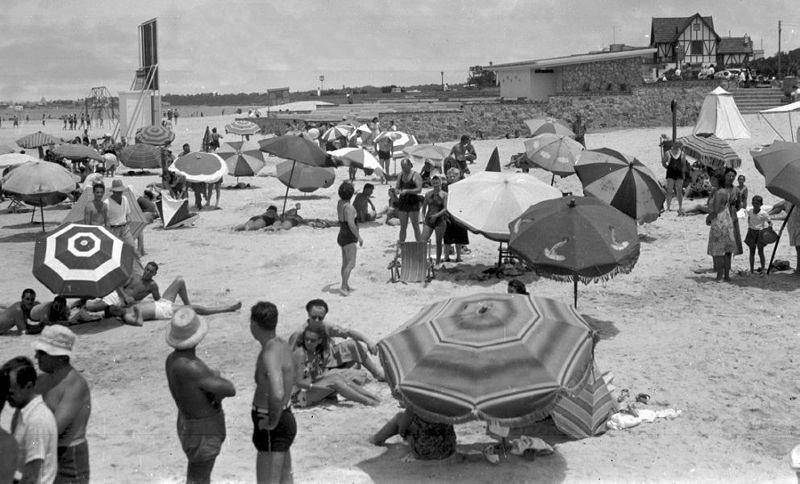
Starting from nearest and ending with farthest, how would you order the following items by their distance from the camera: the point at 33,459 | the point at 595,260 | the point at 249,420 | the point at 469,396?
the point at 33,459 → the point at 469,396 → the point at 249,420 → the point at 595,260

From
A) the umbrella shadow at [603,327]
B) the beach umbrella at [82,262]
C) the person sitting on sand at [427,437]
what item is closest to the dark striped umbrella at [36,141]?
the beach umbrella at [82,262]

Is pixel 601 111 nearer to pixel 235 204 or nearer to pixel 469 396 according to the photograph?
pixel 235 204

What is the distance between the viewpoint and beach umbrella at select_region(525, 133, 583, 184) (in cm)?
1747

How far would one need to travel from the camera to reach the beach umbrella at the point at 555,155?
17.5 metres

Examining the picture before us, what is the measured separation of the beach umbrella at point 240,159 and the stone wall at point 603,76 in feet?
66.7

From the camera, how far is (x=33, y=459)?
14.1 feet

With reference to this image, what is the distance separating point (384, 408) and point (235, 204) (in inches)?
519

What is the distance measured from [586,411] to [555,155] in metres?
11.3

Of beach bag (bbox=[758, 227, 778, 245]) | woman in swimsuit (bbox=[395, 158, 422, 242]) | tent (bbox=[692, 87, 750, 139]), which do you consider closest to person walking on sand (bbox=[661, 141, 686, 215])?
beach bag (bbox=[758, 227, 778, 245])

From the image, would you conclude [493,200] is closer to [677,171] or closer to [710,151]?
[677,171]

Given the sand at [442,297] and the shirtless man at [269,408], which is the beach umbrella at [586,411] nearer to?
the sand at [442,297]

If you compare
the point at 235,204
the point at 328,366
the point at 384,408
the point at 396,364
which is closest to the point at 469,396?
the point at 396,364

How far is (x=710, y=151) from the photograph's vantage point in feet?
56.3

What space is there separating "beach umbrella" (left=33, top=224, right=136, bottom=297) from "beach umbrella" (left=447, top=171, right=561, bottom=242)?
425 centimetres
